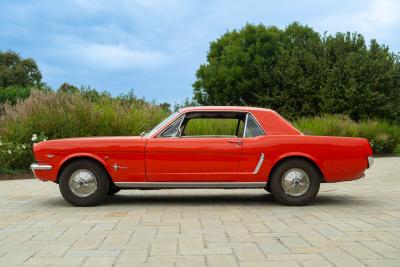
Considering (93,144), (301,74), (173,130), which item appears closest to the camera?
(93,144)

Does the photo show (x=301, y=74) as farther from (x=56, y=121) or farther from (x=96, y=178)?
(x=96, y=178)

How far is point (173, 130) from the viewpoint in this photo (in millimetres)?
8023

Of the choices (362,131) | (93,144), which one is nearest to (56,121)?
(93,144)

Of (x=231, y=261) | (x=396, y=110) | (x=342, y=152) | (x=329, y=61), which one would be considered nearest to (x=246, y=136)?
(x=342, y=152)

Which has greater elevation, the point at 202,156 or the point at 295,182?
the point at 202,156

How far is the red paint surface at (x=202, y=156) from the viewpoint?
782 centimetres

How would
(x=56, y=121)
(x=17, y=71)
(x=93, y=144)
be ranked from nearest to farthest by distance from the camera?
(x=93, y=144) → (x=56, y=121) → (x=17, y=71)

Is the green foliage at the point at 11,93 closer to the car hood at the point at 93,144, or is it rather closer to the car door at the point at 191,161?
the car hood at the point at 93,144

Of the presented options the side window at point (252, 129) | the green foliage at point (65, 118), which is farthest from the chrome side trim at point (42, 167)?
the green foliage at point (65, 118)

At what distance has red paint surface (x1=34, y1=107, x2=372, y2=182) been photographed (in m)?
7.82

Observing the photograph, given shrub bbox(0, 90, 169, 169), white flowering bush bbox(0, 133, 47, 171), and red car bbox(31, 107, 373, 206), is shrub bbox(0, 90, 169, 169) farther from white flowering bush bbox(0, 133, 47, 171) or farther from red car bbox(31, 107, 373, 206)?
red car bbox(31, 107, 373, 206)

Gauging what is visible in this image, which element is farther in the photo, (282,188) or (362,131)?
(362,131)

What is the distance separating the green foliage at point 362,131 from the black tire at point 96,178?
43.7 feet

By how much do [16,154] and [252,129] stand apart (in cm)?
758
